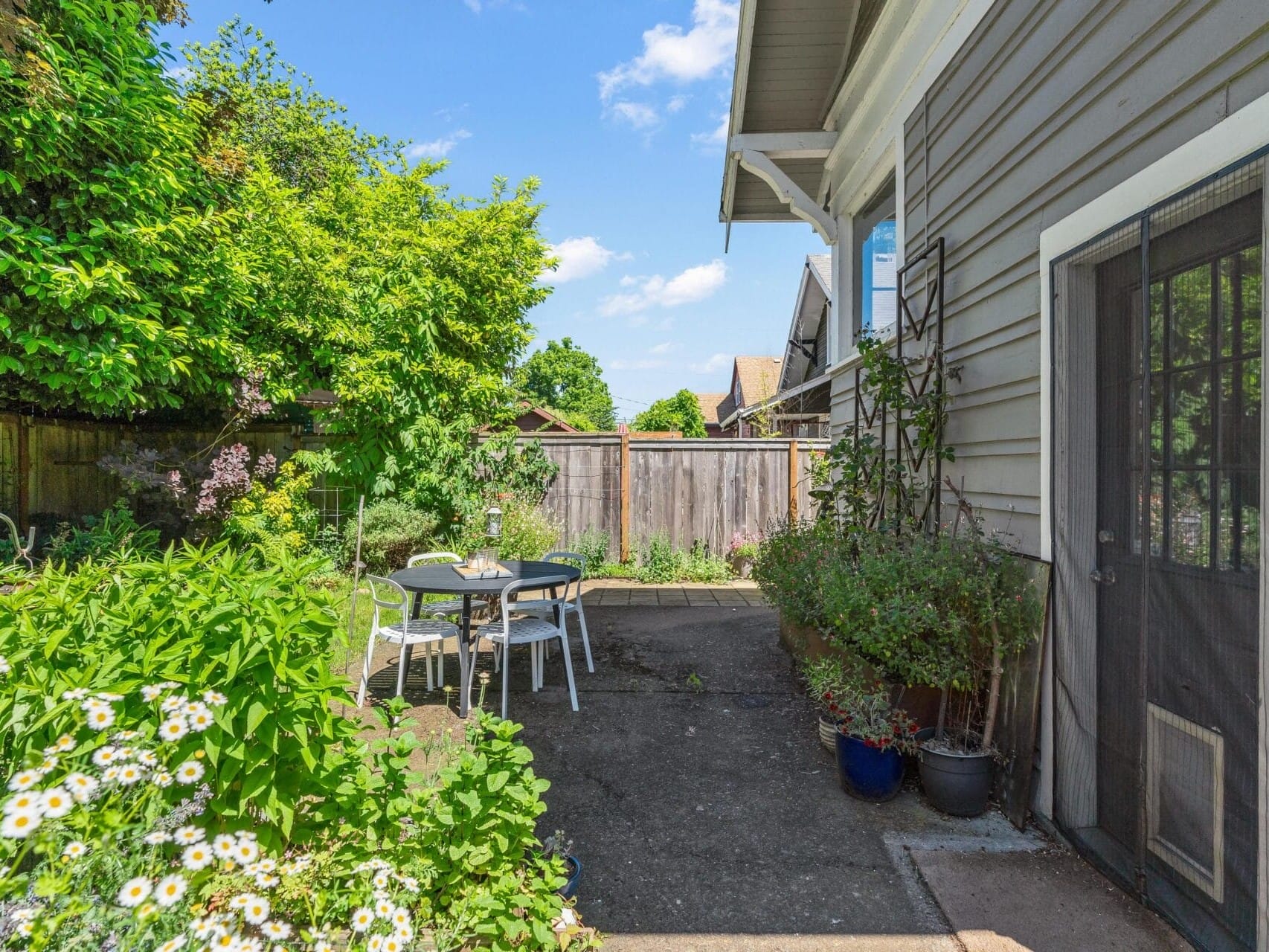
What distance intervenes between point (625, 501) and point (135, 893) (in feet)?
22.2

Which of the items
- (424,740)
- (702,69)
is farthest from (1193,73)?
(702,69)

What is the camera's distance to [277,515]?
23.1 feet

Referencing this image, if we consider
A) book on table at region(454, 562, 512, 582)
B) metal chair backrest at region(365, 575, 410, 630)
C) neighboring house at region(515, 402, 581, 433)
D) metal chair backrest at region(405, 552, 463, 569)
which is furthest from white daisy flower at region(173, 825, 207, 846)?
neighboring house at region(515, 402, 581, 433)

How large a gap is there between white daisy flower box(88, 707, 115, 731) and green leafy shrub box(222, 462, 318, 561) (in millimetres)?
5793

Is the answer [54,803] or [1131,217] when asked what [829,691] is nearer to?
[1131,217]

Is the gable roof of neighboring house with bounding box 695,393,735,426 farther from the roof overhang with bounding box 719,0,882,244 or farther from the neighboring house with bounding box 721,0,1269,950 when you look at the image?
the neighboring house with bounding box 721,0,1269,950

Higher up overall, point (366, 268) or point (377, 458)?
point (366, 268)

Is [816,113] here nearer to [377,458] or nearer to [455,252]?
[455,252]

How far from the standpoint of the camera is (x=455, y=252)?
24.9 feet

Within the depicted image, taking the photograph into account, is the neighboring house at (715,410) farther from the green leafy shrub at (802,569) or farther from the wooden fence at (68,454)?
the green leafy shrub at (802,569)

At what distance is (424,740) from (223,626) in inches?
70.5

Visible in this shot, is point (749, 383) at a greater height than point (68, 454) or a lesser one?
greater

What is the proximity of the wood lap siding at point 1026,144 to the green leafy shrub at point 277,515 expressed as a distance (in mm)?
6218

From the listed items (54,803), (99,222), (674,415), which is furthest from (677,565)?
(674,415)
